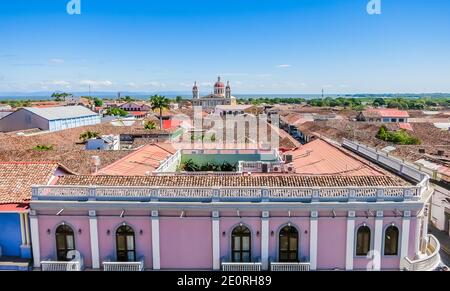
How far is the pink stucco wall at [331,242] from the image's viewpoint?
852 cm

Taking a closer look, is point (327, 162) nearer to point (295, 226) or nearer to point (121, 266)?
point (295, 226)

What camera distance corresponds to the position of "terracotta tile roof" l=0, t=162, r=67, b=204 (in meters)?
8.90

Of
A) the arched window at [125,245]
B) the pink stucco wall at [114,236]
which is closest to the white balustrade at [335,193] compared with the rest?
the pink stucco wall at [114,236]

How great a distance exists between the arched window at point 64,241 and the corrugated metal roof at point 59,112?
1155 inches

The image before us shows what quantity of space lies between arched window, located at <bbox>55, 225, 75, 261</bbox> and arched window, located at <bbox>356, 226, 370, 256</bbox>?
673 centimetres

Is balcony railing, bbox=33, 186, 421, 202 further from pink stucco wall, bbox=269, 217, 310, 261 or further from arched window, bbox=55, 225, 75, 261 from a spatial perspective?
arched window, bbox=55, 225, 75, 261

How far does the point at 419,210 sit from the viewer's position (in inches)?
332

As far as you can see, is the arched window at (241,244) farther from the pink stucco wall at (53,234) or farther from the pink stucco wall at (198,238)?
the pink stucco wall at (53,234)

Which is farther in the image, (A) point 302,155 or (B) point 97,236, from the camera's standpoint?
(A) point 302,155

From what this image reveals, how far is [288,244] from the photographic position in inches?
342

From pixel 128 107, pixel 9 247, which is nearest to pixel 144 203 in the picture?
pixel 9 247

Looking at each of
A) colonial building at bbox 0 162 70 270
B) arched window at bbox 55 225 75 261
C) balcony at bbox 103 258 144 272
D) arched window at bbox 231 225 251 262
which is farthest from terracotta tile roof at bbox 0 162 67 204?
arched window at bbox 231 225 251 262
